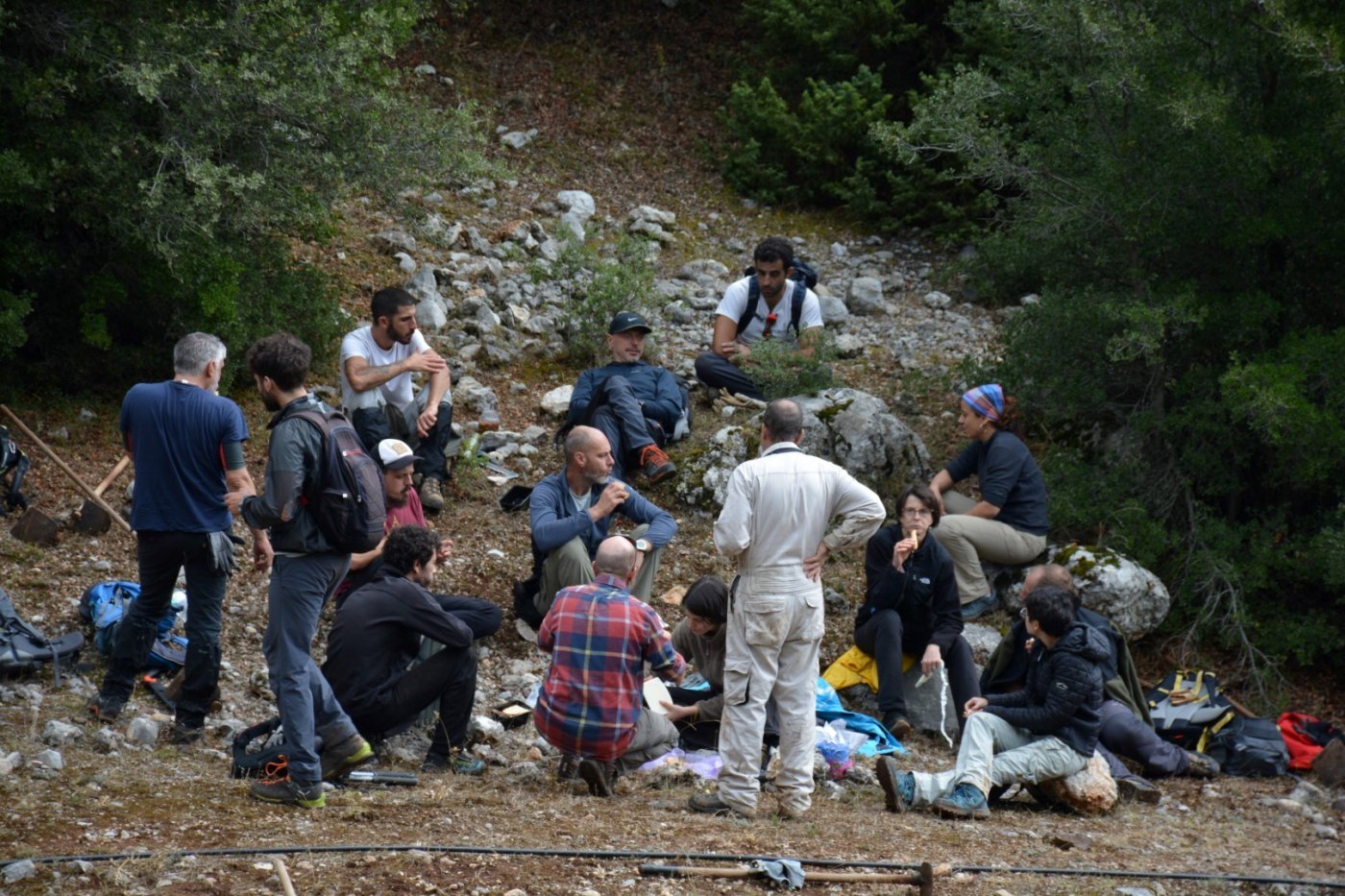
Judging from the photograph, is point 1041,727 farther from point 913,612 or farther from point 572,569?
point 572,569

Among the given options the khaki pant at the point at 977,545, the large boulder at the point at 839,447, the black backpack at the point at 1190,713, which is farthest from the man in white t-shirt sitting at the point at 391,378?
the black backpack at the point at 1190,713

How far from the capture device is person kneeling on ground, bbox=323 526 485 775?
5902mm

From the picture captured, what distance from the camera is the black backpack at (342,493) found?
5.25 m

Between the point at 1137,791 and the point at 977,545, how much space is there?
1.97 meters

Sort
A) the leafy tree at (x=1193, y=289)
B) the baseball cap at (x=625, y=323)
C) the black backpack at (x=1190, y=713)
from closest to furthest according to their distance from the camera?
1. the black backpack at (x=1190, y=713)
2. the leafy tree at (x=1193, y=289)
3. the baseball cap at (x=625, y=323)

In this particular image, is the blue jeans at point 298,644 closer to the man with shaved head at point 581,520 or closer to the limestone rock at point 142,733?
the limestone rock at point 142,733

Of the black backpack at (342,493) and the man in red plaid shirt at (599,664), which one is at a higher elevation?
the black backpack at (342,493)

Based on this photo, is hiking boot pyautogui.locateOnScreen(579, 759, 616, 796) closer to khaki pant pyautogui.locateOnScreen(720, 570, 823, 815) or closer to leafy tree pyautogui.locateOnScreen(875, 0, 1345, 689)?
khaki pant pyautogui.locateOnScreen(720, 570, 823, 815)

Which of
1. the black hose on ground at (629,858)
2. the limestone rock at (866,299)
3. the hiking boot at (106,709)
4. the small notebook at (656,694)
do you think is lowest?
the hiking boot at (106,709)

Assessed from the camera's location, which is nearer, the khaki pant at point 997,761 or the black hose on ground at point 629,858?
the black hose on ground at point 629,858

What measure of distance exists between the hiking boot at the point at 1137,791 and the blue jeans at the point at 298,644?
385 cm

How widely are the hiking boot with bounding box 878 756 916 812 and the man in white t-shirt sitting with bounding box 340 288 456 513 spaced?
3526 millimetres

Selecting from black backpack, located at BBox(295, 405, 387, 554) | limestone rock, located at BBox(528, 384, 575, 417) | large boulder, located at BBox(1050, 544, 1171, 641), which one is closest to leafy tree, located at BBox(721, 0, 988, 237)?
limestone rock, located at BBox(528, 384, 575, 417)

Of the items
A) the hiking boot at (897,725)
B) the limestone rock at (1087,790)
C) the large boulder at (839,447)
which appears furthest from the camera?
the large boulder at (839,447)
